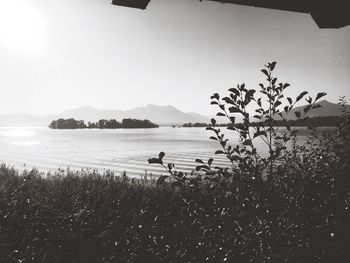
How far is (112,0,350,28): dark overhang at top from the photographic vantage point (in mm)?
1439

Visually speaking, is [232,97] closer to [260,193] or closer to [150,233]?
[260,193]

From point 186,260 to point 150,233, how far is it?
1938 mm

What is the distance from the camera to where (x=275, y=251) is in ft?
11.7

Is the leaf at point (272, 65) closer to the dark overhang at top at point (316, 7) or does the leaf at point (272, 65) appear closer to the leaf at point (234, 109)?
the leaf at point (234, 109)

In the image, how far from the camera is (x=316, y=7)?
1538 millimetres

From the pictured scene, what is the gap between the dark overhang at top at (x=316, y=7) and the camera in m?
1.44

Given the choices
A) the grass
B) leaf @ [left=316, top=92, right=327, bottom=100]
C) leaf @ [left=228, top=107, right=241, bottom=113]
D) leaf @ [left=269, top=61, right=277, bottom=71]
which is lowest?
the grass

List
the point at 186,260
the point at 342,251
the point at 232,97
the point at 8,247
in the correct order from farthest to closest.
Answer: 1. the point at 8,247
2. the point at 186,260
3. the point at 342,251
4. the point at 232,97

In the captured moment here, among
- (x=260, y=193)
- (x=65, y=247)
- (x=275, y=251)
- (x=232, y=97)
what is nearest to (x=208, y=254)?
(x=275, y=251)

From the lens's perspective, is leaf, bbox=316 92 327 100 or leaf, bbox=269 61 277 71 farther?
leaf, bbox=269 61 277 71

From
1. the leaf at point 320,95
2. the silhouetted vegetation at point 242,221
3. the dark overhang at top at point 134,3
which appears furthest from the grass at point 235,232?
the dark overhang at top at point 134,3

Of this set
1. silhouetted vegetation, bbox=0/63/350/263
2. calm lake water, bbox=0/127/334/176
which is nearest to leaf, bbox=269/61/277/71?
silhouetted vegetation, bbox=0/63/350/263

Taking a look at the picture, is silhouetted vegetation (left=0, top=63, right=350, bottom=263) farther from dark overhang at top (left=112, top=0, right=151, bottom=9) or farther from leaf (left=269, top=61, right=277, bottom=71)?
dark overhang at top (left=112, top=0, right=151, bottom=9)

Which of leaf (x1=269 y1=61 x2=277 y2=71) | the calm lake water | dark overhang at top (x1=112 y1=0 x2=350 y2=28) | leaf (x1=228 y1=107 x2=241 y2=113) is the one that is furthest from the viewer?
the calm lake water
